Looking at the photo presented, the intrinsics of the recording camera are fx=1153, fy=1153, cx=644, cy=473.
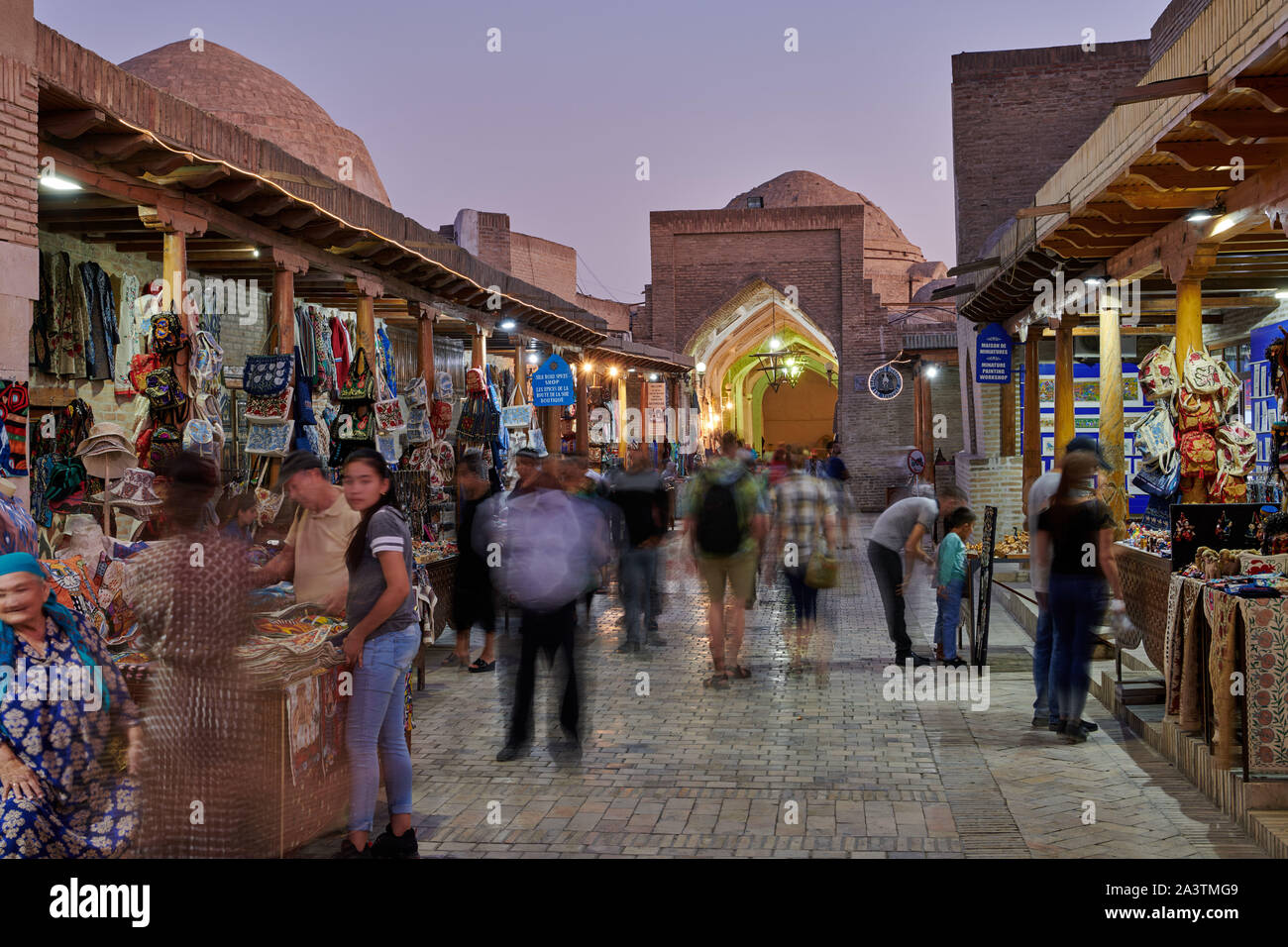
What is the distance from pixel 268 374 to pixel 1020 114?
14761mm

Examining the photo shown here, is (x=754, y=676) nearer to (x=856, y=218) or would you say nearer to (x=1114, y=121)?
(x=1114, y=121)

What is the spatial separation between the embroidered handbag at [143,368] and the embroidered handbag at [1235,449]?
7.23 metres

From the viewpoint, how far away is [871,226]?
4391cm

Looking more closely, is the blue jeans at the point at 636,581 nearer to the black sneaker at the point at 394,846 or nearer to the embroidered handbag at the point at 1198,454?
the embroidered handbag at the point at 1198,454

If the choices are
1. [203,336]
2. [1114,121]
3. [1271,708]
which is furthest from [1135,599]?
[203,336]

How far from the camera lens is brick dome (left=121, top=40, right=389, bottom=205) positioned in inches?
701

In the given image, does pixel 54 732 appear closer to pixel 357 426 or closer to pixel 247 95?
pixel 357 426

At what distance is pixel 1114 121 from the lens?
8055 mm

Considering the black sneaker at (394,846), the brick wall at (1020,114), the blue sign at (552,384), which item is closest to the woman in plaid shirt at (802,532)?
the black sneaker at (394,846)

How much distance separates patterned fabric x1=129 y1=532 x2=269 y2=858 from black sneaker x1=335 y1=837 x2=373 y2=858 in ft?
1.41

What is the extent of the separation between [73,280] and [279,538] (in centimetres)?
261

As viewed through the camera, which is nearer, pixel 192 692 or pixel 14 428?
pixel 192 692

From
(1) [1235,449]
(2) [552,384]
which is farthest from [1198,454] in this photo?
(2) [552,384]

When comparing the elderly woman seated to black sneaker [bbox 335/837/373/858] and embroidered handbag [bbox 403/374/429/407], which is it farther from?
embroidered handbag [bbox 403/374/429/407]
